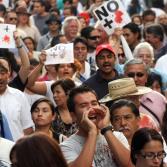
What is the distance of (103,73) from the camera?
10.6 metres

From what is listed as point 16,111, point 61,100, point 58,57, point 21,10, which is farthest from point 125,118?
point 21,10

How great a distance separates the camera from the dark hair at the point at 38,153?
5062 mm

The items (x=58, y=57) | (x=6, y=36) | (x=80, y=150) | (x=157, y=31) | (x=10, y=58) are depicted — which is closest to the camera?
(x=80, y=150)

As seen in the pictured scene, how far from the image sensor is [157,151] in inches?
259

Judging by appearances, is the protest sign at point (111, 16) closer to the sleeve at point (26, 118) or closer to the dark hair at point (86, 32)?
the dark hair at point (86, 32)

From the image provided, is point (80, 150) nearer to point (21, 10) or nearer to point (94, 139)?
point (94, 139)

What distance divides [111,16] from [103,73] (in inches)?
117

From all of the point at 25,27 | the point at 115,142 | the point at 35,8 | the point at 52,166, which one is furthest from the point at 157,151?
the point at 35,8

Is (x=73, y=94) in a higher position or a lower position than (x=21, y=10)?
lower

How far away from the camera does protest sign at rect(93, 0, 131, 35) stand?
43.7ft

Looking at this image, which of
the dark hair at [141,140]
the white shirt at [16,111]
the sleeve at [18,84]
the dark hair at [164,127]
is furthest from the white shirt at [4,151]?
the sleeve at [18,84]

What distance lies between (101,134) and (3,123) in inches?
67.8

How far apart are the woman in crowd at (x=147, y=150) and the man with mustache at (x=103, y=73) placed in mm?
3542

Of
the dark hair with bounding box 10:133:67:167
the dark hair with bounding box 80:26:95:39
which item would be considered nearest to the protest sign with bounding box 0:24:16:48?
the dark hair with bounding box 80:26:95:39
